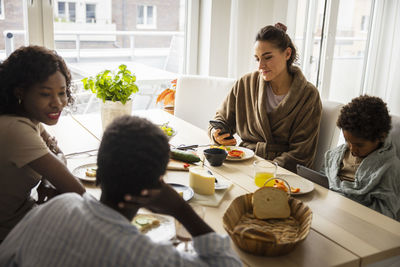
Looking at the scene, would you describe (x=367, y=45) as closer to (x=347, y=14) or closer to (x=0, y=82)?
(x=347, y=14)

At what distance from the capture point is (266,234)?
→ 1093 millimetres

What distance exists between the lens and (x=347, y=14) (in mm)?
4008

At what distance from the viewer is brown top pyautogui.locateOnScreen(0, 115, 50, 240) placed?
127 cm

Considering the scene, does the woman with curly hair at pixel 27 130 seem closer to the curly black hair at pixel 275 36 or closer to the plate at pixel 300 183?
the plate at pixel 300 183

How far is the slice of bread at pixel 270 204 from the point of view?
1.30m

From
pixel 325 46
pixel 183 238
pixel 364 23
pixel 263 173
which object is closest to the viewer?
pixel 183 238

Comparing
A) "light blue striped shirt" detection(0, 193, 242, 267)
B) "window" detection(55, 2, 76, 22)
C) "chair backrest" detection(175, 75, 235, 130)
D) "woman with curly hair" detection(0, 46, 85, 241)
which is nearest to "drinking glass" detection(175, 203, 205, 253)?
"light blue striped shirt" detection(0, 193, 242, 267)

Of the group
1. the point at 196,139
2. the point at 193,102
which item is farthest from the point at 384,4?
the point at 196,139

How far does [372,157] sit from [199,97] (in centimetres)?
138

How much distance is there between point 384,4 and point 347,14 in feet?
1.42

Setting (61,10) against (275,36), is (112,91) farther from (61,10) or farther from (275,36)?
(61,10)

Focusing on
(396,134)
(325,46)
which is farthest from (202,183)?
(325,46)

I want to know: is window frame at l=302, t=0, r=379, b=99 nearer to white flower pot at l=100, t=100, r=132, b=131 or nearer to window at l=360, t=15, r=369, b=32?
window at l=360, t=15, r=369, b=32

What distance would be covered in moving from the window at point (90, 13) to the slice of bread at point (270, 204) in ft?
7.58
